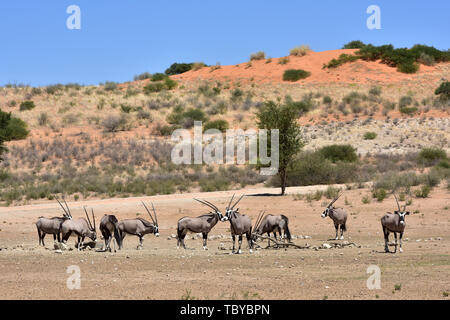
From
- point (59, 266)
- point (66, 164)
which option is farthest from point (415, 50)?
point (59, 266)

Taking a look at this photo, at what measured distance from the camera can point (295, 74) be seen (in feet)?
256

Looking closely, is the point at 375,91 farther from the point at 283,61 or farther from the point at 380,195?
the point at 380,195

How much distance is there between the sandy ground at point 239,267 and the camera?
11.1 metres

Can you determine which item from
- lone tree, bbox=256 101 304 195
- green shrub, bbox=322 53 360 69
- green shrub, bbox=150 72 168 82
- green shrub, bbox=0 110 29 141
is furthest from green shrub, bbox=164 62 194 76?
lone tree, bbox=256 101 304 195

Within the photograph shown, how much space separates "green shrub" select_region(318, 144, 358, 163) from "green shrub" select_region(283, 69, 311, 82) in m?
34.6

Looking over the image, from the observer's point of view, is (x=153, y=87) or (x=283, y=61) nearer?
(x=153, y=87)

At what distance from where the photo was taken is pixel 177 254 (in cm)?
1616

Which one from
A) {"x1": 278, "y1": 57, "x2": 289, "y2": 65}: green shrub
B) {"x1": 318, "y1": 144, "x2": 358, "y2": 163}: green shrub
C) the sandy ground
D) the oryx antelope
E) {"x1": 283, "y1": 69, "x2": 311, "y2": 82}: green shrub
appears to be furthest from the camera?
{"x1": 278, "y1": 57, "x2": 289, "y2": 65}: green shrub

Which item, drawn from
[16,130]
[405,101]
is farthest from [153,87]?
[405,101]

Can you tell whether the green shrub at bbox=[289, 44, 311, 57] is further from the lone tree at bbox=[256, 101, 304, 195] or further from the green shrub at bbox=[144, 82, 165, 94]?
the lone tree at bbox=[256, 101, 304, 195]

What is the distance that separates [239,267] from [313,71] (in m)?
68.2

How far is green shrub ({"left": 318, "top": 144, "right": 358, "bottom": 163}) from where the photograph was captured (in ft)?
140

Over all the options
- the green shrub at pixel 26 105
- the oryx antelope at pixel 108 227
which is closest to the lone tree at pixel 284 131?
the oryx antelope at pixel 108 227

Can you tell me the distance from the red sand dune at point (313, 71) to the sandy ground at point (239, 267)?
5349 cm
